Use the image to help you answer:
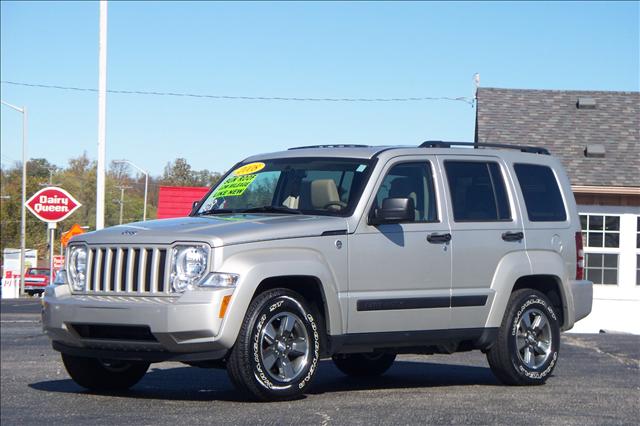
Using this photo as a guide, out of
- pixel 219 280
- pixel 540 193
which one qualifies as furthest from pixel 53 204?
pixel 219 280

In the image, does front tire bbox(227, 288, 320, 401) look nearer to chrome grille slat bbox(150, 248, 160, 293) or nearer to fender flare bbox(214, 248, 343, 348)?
fender flare bbox(214, 248, 343, 348)

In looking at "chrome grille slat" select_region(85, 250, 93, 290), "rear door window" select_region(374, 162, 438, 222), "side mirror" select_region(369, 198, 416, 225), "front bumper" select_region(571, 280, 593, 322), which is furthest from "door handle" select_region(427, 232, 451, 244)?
"chrome grille slat" select_region(85, 250, 93, 290)

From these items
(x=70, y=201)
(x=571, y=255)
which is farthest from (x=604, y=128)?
(x=571, y=255)

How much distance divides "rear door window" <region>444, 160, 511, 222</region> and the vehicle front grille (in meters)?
2.61

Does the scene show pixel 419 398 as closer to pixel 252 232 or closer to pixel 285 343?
pixel 285 343

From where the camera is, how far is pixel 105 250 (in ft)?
26.1

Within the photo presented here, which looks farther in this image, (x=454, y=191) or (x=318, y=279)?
(x=454, y=191)

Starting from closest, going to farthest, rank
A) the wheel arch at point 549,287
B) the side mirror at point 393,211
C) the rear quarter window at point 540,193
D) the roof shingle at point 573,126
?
the side mirror at point 393,211
the wheel arch at point 549,287
the rear quarter window at point 540,193
the roof shingle at point 573,126

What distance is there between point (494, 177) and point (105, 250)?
346 centimetres

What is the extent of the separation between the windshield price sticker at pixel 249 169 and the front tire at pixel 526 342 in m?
2.36

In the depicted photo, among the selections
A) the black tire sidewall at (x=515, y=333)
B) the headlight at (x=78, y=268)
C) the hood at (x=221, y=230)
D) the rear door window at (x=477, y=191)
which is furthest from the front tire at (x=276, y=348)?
the black tire sidewall at (x=515, y=333)

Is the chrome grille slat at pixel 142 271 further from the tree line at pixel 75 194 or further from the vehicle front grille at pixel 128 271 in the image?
the tree line at pixel 75 194

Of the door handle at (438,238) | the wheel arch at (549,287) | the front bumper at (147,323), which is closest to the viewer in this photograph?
the front bumper at (147,323)

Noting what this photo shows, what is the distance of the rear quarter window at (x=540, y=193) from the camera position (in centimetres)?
977
